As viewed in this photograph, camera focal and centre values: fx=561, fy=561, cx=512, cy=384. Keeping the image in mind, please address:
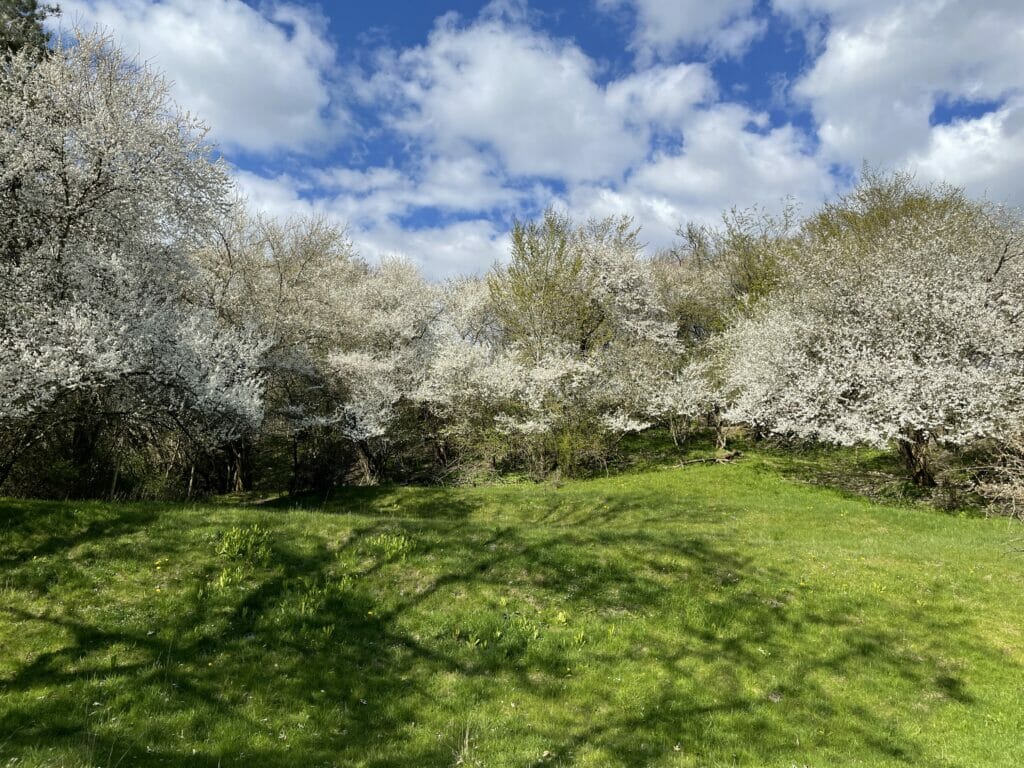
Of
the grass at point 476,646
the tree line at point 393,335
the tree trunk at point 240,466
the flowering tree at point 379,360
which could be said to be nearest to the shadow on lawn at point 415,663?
the grass at point 476,646

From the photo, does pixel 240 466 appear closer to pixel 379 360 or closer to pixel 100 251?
pixel 379 360

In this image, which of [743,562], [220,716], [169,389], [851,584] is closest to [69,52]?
[169,389]

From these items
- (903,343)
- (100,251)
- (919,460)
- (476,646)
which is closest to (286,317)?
(100,251)

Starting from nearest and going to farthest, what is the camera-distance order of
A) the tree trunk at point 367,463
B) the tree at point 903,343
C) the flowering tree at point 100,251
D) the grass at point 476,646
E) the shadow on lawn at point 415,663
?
the shadow on lawn at point 415,663, the grass at point 476,646, the flowering tree at point 100,251, the tree at point 903,343, the tree trunk at point 367,463

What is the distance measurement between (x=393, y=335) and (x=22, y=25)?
22.5 meters

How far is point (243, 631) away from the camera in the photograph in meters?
9.38

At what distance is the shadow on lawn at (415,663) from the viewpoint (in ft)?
23.2

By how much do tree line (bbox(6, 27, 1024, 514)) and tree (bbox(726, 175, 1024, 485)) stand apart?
0.14 metres

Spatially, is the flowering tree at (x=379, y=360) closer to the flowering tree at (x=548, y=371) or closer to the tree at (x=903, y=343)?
the flowering tree at (x=548, y=371)

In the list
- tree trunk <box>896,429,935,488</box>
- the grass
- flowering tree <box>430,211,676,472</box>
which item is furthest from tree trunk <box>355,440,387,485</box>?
tree trunk <box>896,429,935,488</box>

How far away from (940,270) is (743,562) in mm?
20457

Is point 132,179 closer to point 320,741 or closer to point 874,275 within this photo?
point 320,741

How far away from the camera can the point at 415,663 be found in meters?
9.20

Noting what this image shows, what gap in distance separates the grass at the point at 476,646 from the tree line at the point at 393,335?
6.63 metres
